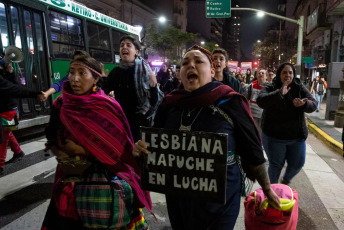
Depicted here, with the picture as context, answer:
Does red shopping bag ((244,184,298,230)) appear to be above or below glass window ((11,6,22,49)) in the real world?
below

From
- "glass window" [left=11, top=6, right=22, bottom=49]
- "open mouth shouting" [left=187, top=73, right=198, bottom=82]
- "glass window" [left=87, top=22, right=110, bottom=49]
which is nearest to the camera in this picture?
"open mouth shouting" [left=187, top=73, right=198, bottom=82]

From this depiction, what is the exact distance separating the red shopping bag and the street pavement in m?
1.20

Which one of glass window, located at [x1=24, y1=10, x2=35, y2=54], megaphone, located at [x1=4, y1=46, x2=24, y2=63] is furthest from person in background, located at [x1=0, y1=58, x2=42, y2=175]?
glass window, located at [x1=24, y1=10, x2=35, y2=54]

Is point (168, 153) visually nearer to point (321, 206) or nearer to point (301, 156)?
point (301, 156)

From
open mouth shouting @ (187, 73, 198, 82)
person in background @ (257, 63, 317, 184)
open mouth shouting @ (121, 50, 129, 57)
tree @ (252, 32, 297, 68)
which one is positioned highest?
tree @ (252, 32, 297, 68)

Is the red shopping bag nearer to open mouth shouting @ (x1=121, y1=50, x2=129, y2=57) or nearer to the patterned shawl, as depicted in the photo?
the patterned shawl

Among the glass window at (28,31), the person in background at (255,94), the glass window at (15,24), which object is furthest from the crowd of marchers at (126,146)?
the glass window at (28,31)

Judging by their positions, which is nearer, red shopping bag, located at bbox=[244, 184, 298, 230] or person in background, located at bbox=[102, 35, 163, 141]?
red shopping bag, located at bbox=[244, 184, 298, 230]

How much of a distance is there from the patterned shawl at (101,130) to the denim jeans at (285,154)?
2150mm

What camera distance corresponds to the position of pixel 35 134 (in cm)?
790

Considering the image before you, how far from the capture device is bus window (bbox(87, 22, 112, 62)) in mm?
9930

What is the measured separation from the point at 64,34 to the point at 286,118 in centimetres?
730

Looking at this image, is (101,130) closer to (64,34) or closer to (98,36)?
(64,34)

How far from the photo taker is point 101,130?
2123 mm
